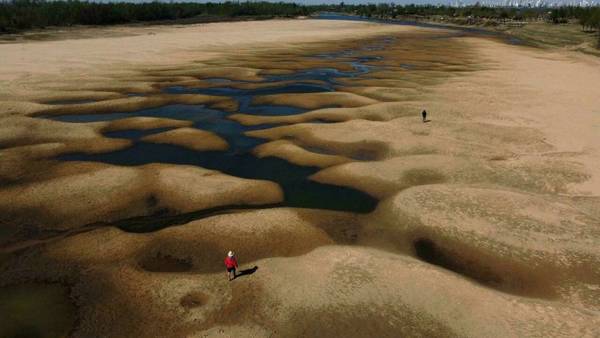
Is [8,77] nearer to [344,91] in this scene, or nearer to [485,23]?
[344,91]

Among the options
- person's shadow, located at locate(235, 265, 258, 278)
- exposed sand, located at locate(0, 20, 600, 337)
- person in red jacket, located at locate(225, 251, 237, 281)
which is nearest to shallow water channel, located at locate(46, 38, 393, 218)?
exposed sand, located at locate(0, 20, 600, 337)

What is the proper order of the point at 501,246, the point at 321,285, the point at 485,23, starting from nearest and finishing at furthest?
1. the point at 321,285
2. the point at 501,246
3. the point at 485,23

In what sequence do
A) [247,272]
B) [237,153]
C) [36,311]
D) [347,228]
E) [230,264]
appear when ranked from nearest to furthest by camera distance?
[36,311] → [230,264] → [247,272] → [347,228] → [237,153]

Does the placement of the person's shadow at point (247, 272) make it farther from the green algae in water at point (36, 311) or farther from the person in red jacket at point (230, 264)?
the green algae in water at point (36, 311)

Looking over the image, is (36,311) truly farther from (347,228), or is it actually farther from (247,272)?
(347,228)

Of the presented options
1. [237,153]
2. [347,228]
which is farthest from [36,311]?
[237,153]

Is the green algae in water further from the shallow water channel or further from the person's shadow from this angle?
the shallow water channel

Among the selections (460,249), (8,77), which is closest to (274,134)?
(460,249)
